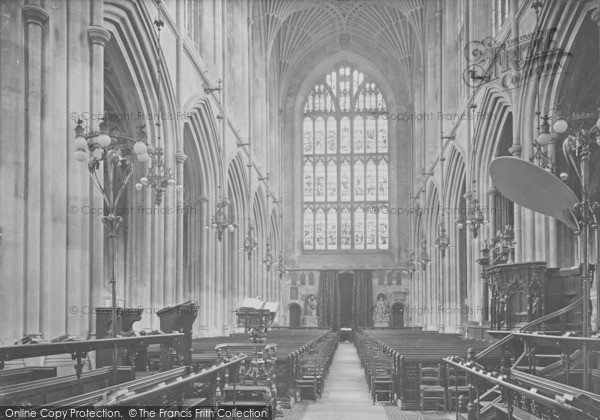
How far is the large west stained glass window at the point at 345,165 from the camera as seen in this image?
4634 centimetres

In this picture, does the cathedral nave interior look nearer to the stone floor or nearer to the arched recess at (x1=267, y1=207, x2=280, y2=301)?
the stone floor

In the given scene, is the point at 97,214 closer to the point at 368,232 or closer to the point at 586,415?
the point at 586,415

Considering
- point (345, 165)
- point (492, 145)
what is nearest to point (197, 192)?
point (492, 145)

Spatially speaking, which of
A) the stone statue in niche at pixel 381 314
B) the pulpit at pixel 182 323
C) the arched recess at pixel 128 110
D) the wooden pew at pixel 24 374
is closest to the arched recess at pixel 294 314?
the stone statue in niche at pixel 381 314

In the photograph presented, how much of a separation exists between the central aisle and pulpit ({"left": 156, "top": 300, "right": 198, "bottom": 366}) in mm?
1924

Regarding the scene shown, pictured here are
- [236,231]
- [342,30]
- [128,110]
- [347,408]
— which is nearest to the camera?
[347,408]

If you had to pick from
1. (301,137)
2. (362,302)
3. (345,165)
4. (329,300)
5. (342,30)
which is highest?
(342,30)

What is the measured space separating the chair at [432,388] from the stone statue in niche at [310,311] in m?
33.3

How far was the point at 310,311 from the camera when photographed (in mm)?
45344

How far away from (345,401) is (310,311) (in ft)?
107

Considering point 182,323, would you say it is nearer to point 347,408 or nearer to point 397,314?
point 347,408

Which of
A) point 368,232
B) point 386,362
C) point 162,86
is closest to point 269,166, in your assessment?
point 368,232

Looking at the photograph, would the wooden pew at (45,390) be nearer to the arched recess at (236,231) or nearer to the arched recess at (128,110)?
the arched recess at (128,110)

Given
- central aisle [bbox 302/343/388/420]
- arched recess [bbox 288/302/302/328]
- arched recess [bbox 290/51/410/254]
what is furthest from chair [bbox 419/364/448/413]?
arched recess [bbox 290/51/410/254]
